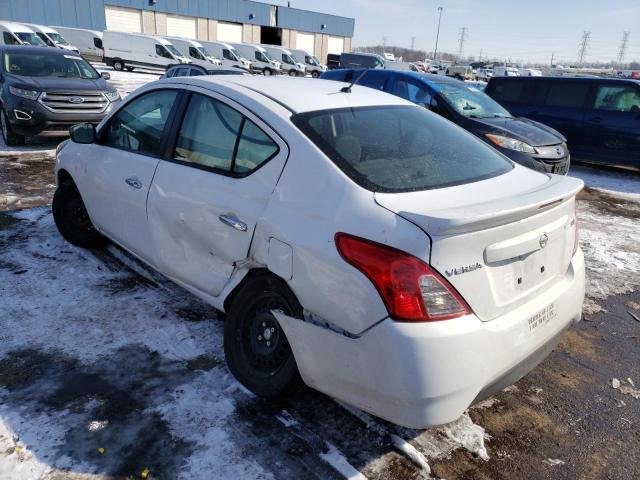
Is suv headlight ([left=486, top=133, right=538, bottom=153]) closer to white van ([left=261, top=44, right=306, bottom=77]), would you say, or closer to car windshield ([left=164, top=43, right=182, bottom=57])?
car windshield ([left=164, top=43, right=182, bottom=57])

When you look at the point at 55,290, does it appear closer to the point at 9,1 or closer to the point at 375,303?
the point at 375,303

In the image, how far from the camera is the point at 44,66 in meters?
9.77

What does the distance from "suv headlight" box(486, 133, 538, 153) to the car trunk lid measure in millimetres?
5268

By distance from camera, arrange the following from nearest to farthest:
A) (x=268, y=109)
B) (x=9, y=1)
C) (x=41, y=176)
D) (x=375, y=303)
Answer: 1. (x=375, y=303)
2. (x=268, y=109)
3. (x=41, y=176)
4. (x=9, y=1)

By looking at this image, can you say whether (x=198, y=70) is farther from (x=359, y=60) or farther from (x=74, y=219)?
(x=359, y=60)

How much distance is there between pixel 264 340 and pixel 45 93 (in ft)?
26.1

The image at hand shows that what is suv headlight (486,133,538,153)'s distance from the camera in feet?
25.0

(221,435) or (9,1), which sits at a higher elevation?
(9,1)

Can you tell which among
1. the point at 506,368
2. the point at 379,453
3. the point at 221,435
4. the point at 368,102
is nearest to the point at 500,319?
the point at 506,368

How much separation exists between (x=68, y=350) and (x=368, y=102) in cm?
238

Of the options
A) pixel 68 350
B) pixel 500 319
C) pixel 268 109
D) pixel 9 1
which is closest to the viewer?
pixel 500 319

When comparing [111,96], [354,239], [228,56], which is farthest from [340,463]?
[228,56]

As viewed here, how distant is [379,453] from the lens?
2.48 m

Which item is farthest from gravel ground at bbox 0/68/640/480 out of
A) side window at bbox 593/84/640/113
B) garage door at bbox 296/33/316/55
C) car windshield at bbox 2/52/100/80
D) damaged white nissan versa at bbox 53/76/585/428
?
garage door at bbox 296/33/316/55
